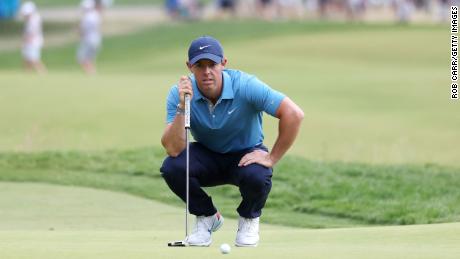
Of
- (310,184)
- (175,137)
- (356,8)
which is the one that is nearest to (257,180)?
(175,137)

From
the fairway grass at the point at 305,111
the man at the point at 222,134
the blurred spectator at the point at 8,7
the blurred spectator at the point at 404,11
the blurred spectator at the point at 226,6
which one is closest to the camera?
the man at the point at 222,134

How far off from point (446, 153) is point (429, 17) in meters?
38.2

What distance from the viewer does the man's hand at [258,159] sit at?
8.23m

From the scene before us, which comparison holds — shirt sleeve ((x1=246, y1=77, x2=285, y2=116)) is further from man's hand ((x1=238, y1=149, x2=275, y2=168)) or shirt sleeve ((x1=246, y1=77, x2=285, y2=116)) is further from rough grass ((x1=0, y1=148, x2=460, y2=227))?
rough grass ((x1=0, y1=148, x2=460, y2=227))

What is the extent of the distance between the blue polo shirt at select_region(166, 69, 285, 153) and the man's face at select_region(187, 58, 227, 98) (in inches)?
2.2

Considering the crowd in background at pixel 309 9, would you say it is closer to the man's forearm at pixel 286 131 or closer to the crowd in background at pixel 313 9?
the crowd in background at pixel 313 9

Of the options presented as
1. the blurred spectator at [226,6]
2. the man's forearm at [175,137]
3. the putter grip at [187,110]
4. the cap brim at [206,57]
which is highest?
the blurred spectator at [226,6]

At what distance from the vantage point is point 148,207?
12359 mm

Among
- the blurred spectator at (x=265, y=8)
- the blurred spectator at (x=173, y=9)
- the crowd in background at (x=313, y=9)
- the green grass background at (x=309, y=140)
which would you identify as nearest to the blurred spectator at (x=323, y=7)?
the crowd in background at (x=313, y=9)

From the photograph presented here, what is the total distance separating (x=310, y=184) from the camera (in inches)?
536

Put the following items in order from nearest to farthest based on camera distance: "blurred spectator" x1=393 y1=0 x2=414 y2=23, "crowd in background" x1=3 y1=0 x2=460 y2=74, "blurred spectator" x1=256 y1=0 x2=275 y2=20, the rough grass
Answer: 1. the rough grass
2. "blurred spectator" x1=393 y1=0 x2=414 y2=23
3. "crowd in background" x1=3 y1=0 x2=460 y2=74
4. "blurred spectator" x1=256 y1=0 x2=275 y2=20

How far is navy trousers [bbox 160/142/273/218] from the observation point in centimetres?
823

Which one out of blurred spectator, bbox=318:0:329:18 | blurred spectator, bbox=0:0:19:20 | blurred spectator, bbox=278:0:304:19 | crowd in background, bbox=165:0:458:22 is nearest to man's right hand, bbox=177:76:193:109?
blurred spectator, bbox=0:0:19:20

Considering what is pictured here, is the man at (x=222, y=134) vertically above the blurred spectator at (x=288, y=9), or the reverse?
the blurred spectator at (x=288, y=9)
